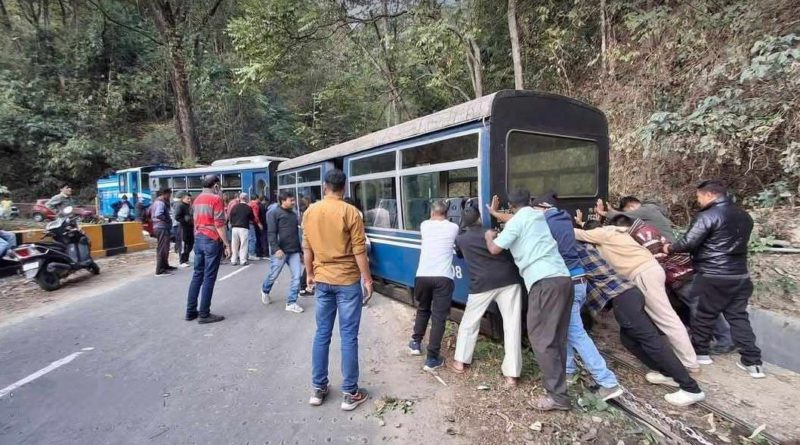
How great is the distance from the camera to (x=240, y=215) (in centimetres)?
898

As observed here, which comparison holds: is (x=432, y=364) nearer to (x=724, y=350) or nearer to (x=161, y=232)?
(x=724, y=350)

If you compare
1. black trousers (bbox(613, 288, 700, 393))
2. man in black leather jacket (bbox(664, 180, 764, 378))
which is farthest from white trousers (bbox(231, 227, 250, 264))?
man in black leather jacket (bbox(664, 180, 764, 378))

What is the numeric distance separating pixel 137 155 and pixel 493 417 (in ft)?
76.0

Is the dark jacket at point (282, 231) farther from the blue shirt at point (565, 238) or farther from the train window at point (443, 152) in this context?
the blue shirt at point (565, 238)

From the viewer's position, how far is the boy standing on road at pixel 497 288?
3.65m

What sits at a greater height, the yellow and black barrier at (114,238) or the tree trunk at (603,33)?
the tree trunk at (603,33)

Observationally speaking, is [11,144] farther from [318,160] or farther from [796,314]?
[796,314]

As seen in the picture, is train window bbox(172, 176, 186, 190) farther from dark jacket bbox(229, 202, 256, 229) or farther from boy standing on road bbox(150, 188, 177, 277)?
dark jacket bbox(229, 202, 256, 229)

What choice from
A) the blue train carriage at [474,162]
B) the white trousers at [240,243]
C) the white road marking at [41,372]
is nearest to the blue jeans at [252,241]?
the white trousers at [240,243]

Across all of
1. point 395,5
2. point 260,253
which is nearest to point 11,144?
point 260,253

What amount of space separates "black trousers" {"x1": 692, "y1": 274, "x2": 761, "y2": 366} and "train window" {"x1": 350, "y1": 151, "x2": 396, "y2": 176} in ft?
11.9

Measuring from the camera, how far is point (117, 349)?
4.57 metres

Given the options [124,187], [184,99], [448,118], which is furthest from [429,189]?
[124,187]

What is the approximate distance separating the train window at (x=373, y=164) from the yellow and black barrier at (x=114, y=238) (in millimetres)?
7388
